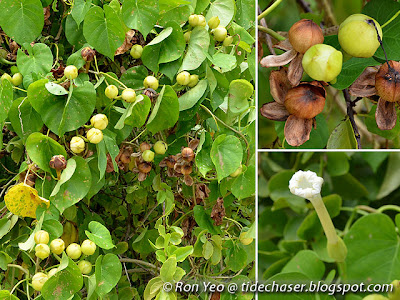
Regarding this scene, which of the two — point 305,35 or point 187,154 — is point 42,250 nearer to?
point 187,154

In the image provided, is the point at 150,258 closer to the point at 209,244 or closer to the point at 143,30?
the point at 209,244

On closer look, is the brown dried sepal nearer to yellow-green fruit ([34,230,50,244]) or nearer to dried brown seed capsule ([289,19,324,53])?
yellow-green fruit ([34,230,50,244])

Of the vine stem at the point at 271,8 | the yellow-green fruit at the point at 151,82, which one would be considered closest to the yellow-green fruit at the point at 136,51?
the yellow-green fruit at the point at 151,82

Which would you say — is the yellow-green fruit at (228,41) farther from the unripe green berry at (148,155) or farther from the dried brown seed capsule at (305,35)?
the dried brown seed capsule at (305,35)

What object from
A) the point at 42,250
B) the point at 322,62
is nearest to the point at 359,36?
the point at 322,62

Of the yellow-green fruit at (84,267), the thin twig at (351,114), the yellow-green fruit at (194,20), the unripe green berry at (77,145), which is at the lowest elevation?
the yellow-green fruit at (84,267)

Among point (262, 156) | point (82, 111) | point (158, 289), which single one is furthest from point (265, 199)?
point (82, 111)
